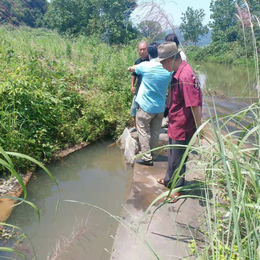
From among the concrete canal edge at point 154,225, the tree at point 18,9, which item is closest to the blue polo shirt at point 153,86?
the concrete canal edge at point 154,225

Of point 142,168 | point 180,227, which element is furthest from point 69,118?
point 180,227

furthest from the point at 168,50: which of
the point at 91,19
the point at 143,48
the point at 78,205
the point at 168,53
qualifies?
the point at 91,19

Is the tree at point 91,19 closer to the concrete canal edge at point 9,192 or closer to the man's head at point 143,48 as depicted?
the man's head at point 143,48

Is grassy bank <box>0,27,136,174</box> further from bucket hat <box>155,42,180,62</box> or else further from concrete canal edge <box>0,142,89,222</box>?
Answer: bucket hat <box>155,42,180,62</box>

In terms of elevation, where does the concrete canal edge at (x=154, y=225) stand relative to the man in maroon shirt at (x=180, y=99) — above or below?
below

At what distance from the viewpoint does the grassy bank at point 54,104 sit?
3.65 metres

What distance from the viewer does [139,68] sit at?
320 cm

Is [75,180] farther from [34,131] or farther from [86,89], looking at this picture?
[86,89]

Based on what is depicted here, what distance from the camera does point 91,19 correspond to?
16.6m

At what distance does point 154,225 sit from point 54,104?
3.00 meters

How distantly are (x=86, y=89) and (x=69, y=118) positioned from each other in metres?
1.38

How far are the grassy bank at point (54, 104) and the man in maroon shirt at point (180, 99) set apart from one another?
2124 millimetres

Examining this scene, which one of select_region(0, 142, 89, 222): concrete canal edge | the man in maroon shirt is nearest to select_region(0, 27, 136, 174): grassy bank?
select_region(0, 142, 89, 222): concrete canal edge

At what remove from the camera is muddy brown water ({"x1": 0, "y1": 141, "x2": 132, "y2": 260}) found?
8.07ft
